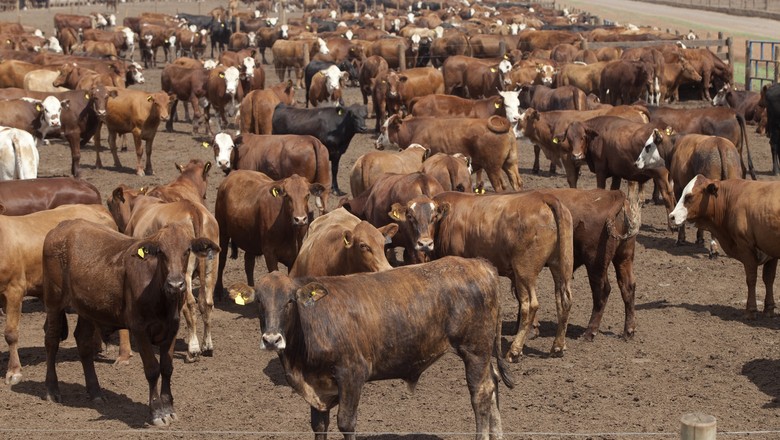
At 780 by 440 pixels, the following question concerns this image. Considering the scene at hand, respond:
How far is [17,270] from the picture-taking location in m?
9.53

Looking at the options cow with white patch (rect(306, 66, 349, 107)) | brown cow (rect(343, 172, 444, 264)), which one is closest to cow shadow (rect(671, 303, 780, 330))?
brown cow (rect(343, 172, 444, 264))

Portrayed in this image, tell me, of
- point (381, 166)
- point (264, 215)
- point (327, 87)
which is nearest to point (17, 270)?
point (264, 215)

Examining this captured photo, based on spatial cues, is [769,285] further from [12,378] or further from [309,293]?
[12,378]

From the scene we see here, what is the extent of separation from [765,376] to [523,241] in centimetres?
238

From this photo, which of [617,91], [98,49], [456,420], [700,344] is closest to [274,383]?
[456,420]

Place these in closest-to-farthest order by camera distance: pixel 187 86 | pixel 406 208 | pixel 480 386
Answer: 1. pixel 480 386
2. pixel 406 208
3. pixel 187 86

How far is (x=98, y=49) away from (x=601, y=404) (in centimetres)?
3336

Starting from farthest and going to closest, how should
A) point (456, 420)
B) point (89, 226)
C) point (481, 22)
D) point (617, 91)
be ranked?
1. point (481, 22)
2. point (617, 91)
3. point (89, 226)
4. point (456, 420)

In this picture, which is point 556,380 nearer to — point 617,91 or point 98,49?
point 617,91

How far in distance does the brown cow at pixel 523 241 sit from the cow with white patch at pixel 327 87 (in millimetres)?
16775

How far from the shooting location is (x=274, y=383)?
30.6 feet

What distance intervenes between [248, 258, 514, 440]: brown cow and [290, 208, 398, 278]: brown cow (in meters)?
1.55

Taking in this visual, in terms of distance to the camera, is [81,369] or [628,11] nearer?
[81,369]

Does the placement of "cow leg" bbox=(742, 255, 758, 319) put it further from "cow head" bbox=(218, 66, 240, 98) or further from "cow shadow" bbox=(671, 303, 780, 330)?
"cow head" bbox=(218, 66, 240, 98)
